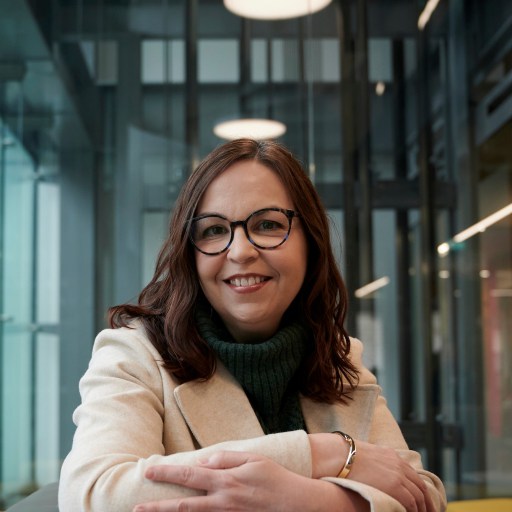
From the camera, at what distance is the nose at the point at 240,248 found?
1791mm

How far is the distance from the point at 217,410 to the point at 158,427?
15 centimetres

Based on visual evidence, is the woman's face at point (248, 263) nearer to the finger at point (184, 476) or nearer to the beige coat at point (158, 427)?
the beige coat at point (158, 427)

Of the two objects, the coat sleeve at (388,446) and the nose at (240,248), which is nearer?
the coat sleeve at (388,446)

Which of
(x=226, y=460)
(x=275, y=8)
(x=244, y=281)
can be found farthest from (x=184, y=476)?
(x=275, y=8)

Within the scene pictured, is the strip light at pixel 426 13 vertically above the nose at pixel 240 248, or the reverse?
the strip light at pixel 426 13

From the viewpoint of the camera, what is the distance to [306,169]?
5203 millimetres

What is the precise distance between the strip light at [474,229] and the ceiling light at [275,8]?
163cm

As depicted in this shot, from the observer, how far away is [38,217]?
16.9 feet

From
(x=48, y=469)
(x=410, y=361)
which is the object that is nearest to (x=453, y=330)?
(x=410, y=361)

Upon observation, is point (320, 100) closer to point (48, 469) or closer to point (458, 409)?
point (458, 409)

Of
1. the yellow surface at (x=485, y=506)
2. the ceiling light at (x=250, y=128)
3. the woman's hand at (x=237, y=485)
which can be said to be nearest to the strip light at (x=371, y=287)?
the ceiling light at (x=250, y=128)

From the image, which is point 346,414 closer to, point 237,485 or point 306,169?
point 237,485

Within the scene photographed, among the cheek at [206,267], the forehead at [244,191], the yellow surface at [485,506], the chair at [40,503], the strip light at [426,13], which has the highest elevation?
the strip light at [426,13]

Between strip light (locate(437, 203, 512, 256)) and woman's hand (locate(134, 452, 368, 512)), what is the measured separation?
3972mm
